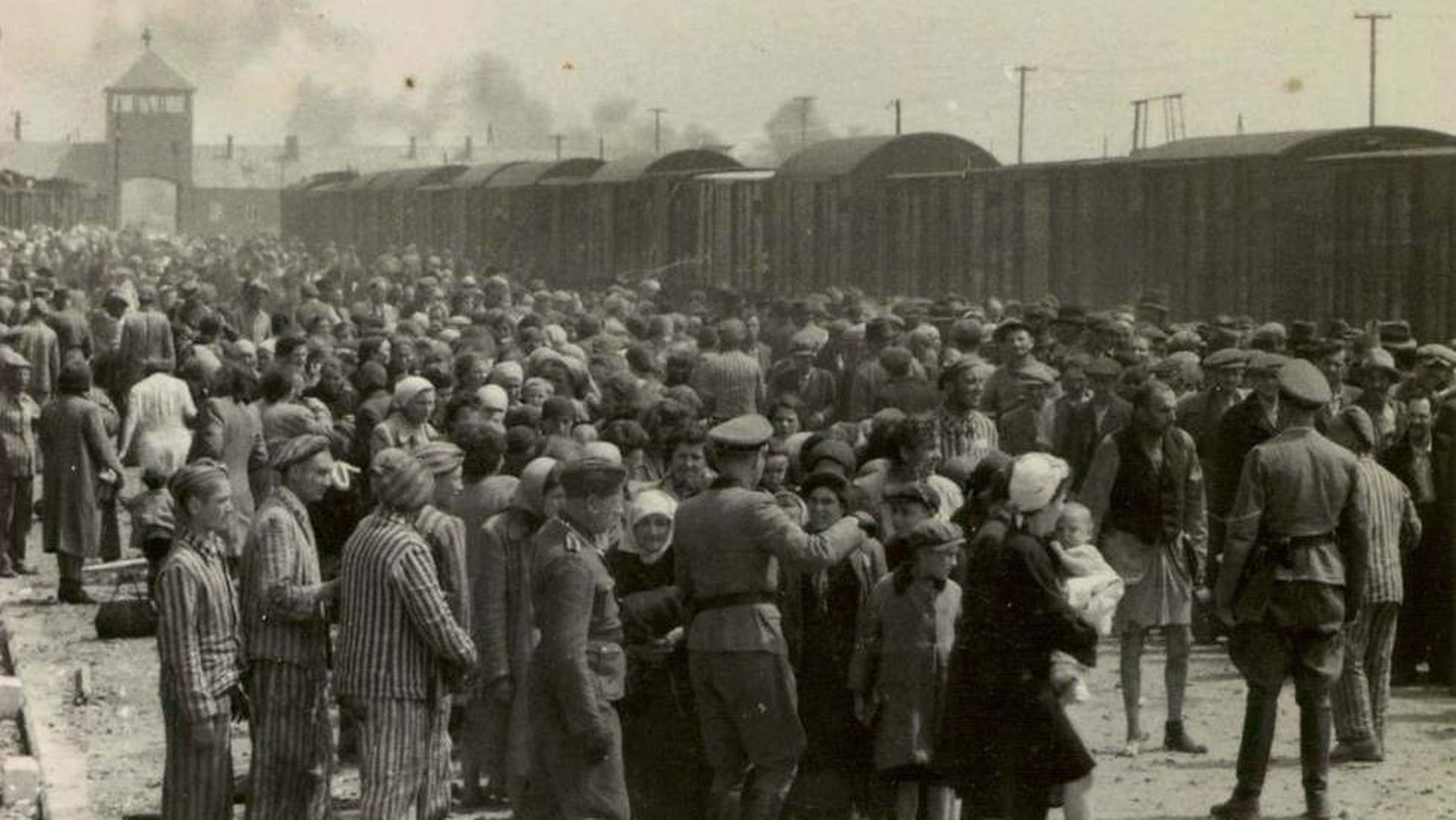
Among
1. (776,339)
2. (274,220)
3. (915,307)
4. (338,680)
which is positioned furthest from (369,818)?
(274,220)

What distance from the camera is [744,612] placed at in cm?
818

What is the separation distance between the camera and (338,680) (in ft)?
25.3

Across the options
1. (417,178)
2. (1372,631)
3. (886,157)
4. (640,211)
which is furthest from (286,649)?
(417,178)

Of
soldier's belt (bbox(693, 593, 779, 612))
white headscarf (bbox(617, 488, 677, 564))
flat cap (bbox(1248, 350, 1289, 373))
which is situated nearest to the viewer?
soldier's belt (bbox(693, 593, 779, 612))

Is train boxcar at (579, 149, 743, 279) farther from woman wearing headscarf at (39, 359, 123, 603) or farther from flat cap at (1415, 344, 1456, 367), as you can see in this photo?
flat cap at (1415, 344, 1456, 367)

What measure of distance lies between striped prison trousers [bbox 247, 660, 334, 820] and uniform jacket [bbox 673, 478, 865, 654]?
4.53 feet

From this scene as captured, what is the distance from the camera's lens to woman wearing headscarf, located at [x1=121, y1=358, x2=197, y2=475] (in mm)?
15805

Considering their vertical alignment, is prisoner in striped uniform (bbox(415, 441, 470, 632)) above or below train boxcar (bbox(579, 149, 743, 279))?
below

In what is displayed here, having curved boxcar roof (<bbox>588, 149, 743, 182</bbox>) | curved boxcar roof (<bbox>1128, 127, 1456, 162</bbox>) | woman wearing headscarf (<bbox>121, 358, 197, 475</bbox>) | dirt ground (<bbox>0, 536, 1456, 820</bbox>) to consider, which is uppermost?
curved boxcar roof (<bbox>588, 149, 743, 182</bbox>)

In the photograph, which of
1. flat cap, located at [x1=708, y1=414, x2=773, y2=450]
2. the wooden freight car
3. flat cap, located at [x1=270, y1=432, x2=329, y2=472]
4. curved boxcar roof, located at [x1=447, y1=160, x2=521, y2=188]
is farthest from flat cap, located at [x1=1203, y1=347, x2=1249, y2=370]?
curved boxcar roof, located at [x1=447, y1=160, x2=521, y2=188]

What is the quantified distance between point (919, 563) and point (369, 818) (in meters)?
2.16

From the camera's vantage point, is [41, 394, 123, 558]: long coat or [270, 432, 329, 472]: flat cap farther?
[41, 394, 123, 558]: long coat

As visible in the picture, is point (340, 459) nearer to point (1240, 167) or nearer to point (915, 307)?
point (915, 307)

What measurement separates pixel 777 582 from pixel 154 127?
110615 millimetres
